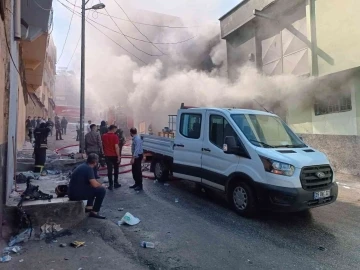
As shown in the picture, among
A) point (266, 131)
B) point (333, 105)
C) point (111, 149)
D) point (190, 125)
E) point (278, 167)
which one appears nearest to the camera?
point (278, 167)

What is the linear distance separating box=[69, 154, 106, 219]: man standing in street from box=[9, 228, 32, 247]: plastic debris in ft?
2.35

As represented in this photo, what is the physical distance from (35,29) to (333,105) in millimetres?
9187

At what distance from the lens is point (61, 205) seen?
4152 millimetres

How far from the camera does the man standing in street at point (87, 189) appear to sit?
436 centimetres

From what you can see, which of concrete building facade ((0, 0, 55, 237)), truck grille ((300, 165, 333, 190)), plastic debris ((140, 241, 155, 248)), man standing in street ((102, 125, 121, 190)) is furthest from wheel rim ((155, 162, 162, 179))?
truck grille ((300, 165, 333, 190))

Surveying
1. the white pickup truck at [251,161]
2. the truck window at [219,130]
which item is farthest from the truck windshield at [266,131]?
the truck window at [219,130]

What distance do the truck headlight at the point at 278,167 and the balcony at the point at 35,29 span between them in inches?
195

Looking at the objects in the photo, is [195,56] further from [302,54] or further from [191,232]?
[191,232]

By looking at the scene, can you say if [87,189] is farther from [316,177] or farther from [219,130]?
[316,177]

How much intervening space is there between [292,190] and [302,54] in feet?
25.0

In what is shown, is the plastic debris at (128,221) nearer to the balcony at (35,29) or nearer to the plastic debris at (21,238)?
the plastic debris at (21,238)

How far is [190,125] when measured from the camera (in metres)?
6.20

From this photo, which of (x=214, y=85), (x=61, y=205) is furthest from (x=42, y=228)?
(x=214, y=85)

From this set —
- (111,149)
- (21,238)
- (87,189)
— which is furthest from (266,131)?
(21,238)
